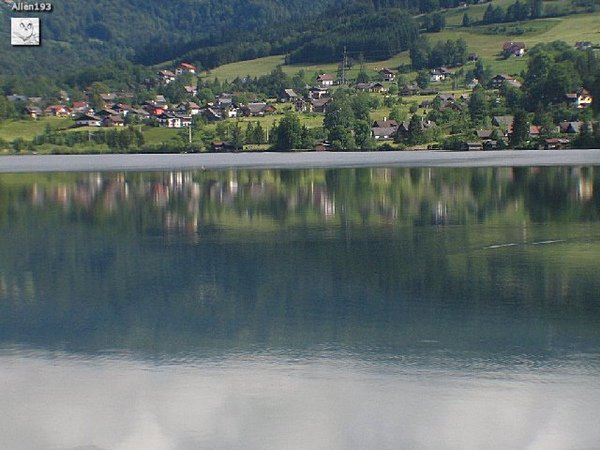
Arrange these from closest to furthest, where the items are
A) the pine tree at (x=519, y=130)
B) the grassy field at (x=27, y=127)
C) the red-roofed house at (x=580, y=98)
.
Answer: the pine tree at (x=519, y=130) → the red-roofed house at (x=580, y=98) → the grassy field at (x=27, y=127)

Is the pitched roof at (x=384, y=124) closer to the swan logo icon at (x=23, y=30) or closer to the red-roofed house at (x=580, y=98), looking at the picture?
the red-roofed house at (x=580, y=98)

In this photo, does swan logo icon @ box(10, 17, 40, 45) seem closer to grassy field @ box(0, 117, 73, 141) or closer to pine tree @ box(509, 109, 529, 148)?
grassy field @ box(0, 117, 73, 141)

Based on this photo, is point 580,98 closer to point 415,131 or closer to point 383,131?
point 383,131

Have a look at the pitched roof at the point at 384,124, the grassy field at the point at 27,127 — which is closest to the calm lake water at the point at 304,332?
the pitched roof at the point at 384,124

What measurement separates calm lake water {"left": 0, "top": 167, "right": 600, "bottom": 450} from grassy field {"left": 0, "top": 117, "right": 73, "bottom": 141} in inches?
4899

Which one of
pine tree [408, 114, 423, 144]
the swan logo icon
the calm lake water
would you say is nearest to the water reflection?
the calm lake water

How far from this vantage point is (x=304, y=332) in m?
22.9

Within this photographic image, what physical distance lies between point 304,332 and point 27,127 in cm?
15901

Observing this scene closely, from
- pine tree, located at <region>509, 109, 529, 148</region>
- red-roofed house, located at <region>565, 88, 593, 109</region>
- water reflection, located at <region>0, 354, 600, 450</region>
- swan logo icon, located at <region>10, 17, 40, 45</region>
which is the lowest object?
water reflection, located at <region>0, 354, 600, 450</region>

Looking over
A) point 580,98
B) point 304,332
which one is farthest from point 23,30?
point 304,332

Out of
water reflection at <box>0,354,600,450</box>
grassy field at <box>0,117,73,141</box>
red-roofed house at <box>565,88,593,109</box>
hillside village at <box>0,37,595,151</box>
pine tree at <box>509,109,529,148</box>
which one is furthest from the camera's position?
grassy field at <box>0,117,73,141</box>

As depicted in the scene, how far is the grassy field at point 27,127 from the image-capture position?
547 ft

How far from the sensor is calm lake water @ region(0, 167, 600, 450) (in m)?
16.7

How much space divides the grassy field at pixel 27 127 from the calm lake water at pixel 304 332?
124 metres
